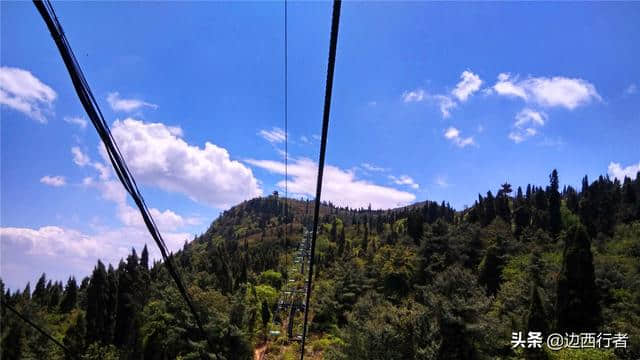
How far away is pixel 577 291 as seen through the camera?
97.2ft

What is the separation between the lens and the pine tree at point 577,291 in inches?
1138

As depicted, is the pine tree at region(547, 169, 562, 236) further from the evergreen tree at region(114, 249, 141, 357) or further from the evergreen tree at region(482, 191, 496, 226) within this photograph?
the evergreen tree at region(114, 249, 141, 357)

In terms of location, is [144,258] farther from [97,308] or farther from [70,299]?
[97,308]

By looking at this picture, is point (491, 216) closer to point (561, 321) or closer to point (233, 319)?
point (561, 321)

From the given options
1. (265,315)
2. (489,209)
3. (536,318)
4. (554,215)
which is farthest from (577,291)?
(489,209)

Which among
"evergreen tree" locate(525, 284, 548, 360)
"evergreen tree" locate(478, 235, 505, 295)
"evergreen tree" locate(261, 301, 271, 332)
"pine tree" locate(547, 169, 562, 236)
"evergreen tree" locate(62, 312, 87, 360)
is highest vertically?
"pine tree" locate(547, 169, 562, 236)

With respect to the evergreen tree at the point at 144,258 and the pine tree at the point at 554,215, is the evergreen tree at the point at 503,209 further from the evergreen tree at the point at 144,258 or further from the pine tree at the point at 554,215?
the evergreen tree at the point at 144,258

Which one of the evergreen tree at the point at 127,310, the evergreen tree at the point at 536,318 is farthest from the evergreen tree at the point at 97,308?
the evergreen tree at the point at 536,318

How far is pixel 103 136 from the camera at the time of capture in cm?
350

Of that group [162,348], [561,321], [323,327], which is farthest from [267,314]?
[561,321]

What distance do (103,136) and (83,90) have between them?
16.5 inches

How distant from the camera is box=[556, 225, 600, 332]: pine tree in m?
28.9

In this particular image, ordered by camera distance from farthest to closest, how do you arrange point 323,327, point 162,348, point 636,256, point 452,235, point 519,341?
point 452,235 < point 323,327 < point 636,256 < point 162,348 < point 519,341

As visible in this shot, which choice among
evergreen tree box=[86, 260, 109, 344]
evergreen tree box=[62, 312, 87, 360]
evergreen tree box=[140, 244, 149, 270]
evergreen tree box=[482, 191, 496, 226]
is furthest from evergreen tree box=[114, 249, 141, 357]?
evergreen tree box=[482, 191, 496, 226]
